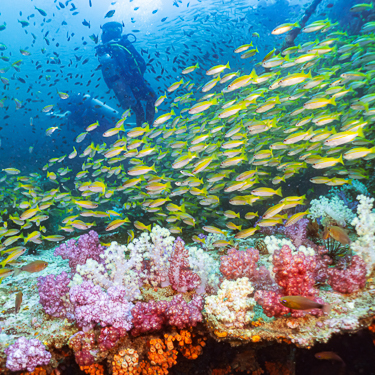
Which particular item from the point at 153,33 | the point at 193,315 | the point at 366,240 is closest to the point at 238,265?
the point at 193,315

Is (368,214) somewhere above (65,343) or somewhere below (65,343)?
below

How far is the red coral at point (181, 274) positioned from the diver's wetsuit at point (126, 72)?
1239 centimetres

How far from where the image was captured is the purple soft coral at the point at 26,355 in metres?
2.47

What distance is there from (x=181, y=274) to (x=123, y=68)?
46.5ft

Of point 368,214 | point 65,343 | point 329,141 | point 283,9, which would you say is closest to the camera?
point 65,343

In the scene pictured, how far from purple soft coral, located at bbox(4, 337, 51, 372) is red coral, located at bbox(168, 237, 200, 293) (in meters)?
1.86

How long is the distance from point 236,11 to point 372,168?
25.0 metres

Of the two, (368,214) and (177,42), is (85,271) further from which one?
(177,42)

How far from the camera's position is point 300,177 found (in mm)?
8711

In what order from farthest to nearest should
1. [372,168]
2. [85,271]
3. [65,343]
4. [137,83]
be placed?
[137,83], [372,168], [85,271], [65,343]

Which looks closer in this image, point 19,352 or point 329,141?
point 19,352

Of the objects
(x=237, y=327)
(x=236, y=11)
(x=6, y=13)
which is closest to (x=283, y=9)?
(x=236, y=11)

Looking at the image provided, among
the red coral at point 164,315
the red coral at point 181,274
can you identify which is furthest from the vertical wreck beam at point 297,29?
the red coral at point 164,315

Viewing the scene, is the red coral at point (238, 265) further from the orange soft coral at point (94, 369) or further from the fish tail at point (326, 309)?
the orange soft coral at point (94, 369)
